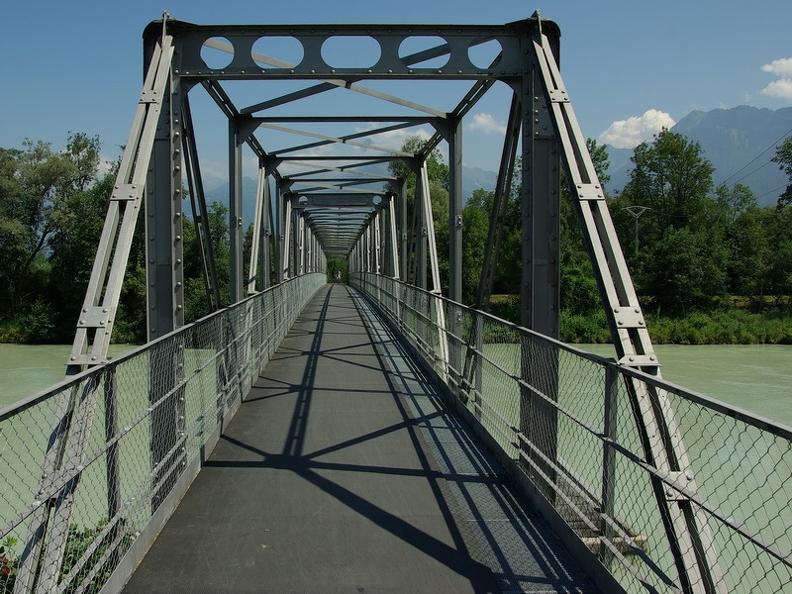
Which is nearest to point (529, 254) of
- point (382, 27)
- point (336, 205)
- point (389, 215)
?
point (382, 27)

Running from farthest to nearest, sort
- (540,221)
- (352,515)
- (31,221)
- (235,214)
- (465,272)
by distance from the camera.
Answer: (465,272) < (31,221) < (235,214) < (540,221) < (352,515)

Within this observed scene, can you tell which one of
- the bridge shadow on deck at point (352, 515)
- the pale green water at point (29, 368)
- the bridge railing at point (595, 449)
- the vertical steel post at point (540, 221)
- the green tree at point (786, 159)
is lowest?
the pale green water at point (29, 368)

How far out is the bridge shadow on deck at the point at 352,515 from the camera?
387cm

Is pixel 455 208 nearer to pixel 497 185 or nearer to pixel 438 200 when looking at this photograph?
pixel 497 185

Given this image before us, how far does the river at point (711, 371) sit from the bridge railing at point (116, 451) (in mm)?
11871

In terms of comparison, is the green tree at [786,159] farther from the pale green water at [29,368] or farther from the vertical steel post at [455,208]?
the vertical steel post at [455,208]

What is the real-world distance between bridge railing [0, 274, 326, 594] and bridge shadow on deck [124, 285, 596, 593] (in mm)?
168

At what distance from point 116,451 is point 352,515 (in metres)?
1.47

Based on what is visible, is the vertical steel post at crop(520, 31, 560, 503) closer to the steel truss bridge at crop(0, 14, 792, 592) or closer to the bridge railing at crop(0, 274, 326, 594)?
the steel truss bridge at crop(0, 14, 792, 592)

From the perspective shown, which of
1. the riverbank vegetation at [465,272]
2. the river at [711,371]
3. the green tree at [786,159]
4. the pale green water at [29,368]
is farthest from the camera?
the green tree at [786,159]

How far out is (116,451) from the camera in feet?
14.2

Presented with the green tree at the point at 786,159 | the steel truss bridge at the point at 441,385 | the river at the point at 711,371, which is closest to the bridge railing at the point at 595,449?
the steel truss bridge at the point at 441,385

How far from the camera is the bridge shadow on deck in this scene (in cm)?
387

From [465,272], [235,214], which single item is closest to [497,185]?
[235,214]
